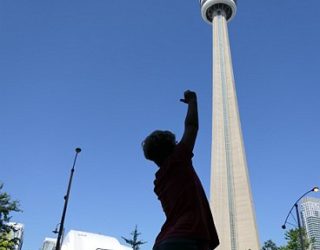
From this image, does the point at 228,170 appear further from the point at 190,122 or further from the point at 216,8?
the point at 190,122

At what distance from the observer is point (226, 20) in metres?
84.3

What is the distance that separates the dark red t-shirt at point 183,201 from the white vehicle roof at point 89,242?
5638 mm

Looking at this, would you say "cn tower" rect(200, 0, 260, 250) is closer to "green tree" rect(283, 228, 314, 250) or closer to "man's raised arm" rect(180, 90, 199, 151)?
"green tree" rect(283, 228, 314, 250)

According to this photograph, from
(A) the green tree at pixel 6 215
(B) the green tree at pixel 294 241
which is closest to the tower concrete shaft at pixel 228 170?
(B) the green tree at pixel 294 241

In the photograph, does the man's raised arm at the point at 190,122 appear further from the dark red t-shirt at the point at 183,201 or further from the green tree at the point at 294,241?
the green tree at the point at 294,241

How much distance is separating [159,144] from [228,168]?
58.5 metres

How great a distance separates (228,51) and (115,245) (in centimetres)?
6490

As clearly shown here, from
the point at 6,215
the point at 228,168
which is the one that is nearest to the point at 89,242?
the point at 6,215

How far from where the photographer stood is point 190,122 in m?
3.15

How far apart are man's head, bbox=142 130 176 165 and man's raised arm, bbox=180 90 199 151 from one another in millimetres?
143

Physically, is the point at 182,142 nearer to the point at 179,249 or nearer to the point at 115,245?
the point at 179,249

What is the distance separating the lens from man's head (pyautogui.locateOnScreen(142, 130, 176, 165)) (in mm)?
3168

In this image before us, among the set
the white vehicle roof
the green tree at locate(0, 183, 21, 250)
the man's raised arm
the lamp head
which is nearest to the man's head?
the man's raised arm

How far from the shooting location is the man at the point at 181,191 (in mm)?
2697
